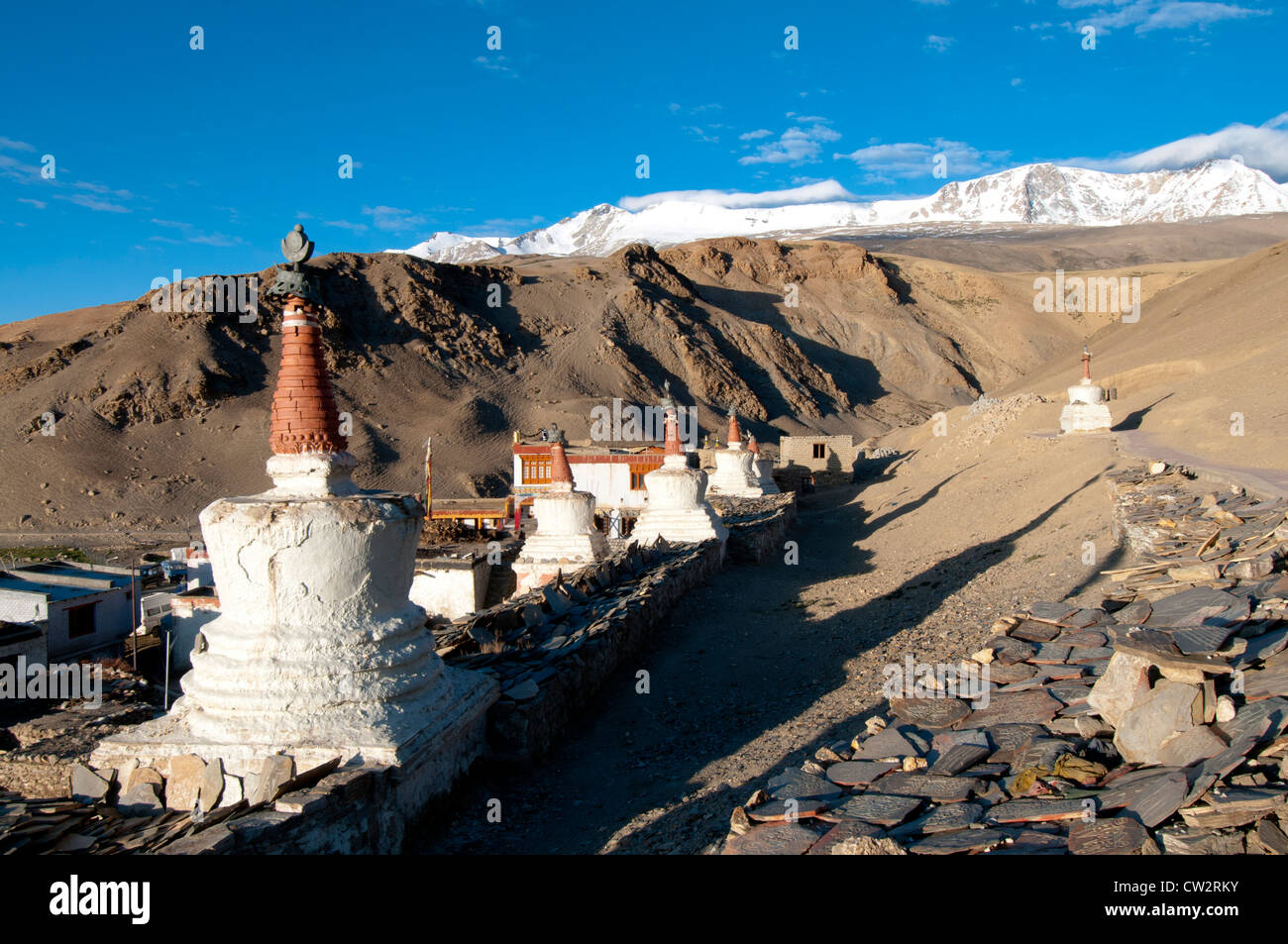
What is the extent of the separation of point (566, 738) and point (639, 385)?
50242 millimetres

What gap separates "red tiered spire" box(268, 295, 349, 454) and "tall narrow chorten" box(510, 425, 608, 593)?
7060 mm

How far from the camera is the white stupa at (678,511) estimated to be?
14.5 metres

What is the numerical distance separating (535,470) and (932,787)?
26553 mm

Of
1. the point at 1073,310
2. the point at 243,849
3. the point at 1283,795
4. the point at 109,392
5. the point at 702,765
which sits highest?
the point at 1073,310

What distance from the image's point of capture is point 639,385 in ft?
185

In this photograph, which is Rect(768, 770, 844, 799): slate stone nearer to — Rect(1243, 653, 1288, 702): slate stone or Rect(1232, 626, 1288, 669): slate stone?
Rect(1243, 653, 1288, 702): slate stone

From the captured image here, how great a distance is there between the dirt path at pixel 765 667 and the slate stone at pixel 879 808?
0.92m

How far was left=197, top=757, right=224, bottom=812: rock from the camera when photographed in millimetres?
4684

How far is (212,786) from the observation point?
15.4ft

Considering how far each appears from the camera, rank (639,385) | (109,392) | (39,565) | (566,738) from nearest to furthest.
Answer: (566,738) → (39,565) → (109,392) → (639,385)

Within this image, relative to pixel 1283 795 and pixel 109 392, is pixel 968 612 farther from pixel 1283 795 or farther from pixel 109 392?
pixel 109 392

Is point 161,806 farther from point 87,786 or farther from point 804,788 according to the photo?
point 804,788

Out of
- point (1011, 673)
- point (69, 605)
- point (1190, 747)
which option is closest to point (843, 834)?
point (1190, 747)
